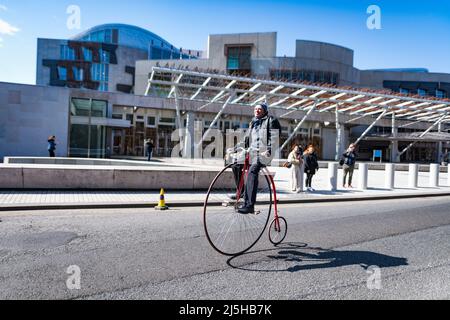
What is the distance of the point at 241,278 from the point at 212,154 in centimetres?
3607

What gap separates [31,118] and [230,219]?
23.3 meters

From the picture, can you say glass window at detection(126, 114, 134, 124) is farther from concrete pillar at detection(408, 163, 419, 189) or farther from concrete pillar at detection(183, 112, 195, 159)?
concrete pillar at detection(408, 163, 419, 189)

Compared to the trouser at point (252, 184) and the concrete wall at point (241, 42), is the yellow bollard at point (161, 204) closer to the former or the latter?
the trouser at point (252, 184)

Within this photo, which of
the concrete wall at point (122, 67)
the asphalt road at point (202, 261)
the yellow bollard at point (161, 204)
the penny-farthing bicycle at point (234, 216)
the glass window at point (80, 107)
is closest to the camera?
the asphalt road at point (202, 261)

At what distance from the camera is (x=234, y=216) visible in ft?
19.2

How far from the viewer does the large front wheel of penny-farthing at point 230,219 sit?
17.8ft

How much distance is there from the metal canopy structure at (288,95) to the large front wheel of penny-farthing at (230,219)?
23.5m

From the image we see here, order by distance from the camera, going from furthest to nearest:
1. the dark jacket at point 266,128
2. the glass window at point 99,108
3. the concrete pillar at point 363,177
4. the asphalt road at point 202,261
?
the glass window at point 99,108, the concrete pillar at point 363,177, the dark jacket at point 266,128, the asphalt road at point 202,261

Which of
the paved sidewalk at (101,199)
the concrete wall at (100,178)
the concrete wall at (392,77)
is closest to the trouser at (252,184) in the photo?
the paved sidewalk at (101,199)

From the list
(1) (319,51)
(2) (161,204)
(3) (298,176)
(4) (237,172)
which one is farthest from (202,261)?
(1) (319,51)

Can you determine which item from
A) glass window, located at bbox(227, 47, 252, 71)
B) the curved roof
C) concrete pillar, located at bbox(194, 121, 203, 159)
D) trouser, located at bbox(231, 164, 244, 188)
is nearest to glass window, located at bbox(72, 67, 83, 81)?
the curved roof

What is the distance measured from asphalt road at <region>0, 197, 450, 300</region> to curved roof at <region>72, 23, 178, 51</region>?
8136cm

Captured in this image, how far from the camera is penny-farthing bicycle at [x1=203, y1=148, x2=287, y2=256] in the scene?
5344 mm
